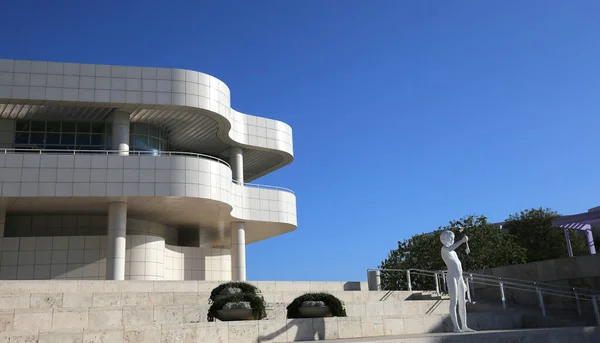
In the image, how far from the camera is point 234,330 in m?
14.8

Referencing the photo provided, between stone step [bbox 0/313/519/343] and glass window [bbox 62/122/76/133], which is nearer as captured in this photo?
stone step [bbox 0/313/519/343]

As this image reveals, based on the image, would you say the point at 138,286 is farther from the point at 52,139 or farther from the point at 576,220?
the point at 576,220

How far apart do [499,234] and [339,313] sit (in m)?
34.5

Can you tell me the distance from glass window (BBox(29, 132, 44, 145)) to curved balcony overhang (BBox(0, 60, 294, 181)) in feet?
3.21

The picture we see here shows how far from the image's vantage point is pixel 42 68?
30391mm

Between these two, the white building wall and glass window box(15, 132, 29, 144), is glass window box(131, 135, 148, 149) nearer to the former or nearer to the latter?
the white building wall

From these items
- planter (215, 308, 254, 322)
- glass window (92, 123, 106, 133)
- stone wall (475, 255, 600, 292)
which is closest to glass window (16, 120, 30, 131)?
glass window (92, 123, 106, 133)

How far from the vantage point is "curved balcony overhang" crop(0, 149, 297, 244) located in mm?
29000

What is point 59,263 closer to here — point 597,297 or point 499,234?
point 597,297

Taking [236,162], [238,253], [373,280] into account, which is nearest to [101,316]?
[373,280]

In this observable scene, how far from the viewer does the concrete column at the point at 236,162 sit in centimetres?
3919

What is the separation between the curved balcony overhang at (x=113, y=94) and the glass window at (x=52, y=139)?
1.00 meters

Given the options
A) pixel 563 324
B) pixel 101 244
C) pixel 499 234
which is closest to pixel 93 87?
pixel 101 244

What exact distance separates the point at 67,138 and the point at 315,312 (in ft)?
74.5
